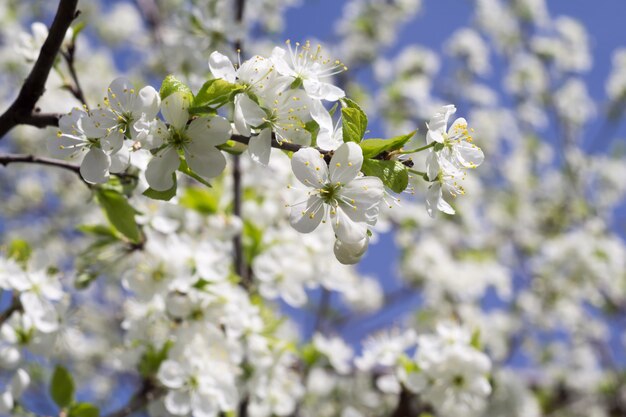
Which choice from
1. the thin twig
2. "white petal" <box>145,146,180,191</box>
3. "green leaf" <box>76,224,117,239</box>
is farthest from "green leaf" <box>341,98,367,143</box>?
the thin twig

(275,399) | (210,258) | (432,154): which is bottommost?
(275,399)

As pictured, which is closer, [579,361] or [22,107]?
[22,107]

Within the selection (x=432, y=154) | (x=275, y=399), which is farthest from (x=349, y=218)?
(x=275, y=399)

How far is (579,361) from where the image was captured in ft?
21.9

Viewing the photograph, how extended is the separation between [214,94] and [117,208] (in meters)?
0.48

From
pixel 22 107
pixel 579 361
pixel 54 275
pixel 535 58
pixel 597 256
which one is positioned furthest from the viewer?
pixel 535 58

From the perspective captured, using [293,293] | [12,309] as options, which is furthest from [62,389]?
[293,293]

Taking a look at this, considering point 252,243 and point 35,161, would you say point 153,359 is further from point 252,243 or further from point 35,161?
point 35,161

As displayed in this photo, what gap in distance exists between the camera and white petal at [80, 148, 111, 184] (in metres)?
1.20

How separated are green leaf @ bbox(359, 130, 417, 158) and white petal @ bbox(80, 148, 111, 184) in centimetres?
51

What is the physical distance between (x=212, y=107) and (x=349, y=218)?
1.13 feet

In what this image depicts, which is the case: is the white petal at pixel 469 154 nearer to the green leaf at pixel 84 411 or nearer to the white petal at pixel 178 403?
the white petal at pixel 178 403

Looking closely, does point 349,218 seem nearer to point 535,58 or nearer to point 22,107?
point 22,107

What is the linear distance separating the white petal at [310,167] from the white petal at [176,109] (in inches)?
8.9
